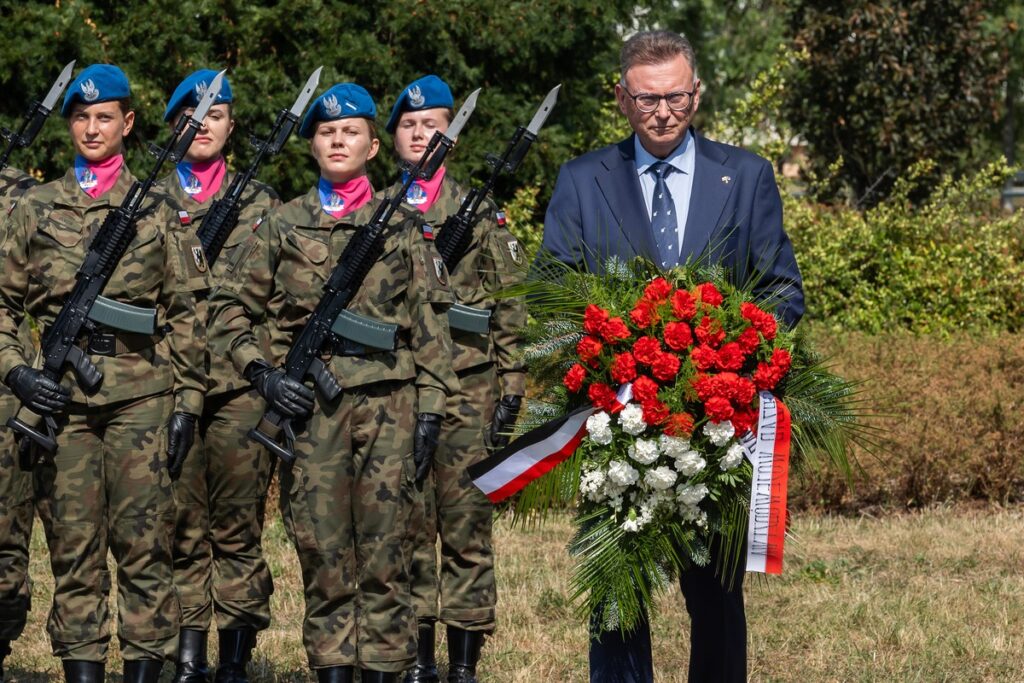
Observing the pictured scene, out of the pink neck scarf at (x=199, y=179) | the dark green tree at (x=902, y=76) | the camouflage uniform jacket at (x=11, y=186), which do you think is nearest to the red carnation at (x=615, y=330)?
the pink neck scarf at (x=199, y=179)

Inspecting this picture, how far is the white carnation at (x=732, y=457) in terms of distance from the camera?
4.66 m

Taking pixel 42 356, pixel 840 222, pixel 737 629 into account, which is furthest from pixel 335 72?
pixel 737 629

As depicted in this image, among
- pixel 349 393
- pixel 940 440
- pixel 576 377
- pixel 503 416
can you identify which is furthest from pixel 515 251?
pixel 940 440

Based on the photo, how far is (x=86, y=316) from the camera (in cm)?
587

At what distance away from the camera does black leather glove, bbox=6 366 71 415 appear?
5770 millimetres

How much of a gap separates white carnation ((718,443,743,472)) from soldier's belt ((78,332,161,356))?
7.86 ft

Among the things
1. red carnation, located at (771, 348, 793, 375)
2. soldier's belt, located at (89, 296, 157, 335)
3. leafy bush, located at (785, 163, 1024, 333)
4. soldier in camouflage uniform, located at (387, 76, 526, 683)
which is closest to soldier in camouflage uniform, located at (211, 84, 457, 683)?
soldier's belt, located at (89, 296, 157, 335)

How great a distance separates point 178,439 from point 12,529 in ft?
2.51

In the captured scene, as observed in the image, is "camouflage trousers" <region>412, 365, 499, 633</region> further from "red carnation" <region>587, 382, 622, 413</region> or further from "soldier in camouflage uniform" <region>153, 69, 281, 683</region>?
"red carnation" <region>587, 382, 622, 413</region>

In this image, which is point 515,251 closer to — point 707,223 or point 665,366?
point 707,223

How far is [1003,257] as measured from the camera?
1180 centimetres

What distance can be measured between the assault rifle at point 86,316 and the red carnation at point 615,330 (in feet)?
6.70

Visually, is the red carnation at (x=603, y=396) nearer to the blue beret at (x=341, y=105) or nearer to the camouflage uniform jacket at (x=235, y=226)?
the blue beret at (x=341, y=105)

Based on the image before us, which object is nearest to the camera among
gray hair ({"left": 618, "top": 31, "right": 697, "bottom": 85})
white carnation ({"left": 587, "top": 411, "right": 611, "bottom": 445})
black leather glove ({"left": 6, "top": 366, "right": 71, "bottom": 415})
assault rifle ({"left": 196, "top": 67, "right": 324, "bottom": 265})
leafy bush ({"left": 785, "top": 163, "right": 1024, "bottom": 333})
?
white carnation ({"left": 587, "top": 411, "right": 611, "bottom": 445})
